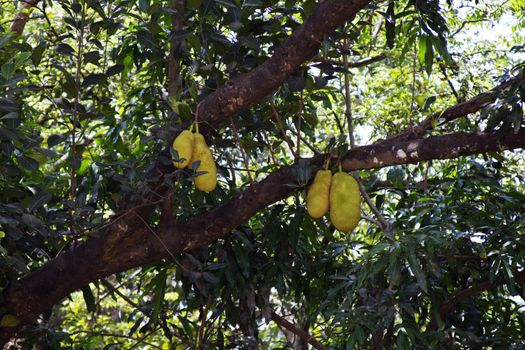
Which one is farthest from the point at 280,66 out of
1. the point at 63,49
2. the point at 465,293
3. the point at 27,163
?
the point at 465,293

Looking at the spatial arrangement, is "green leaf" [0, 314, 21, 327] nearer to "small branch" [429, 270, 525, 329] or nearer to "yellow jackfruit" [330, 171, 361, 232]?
"yellow jackfruit" [330, 171, 361, 232]

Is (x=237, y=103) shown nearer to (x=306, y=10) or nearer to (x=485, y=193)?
(x=306, y=10)

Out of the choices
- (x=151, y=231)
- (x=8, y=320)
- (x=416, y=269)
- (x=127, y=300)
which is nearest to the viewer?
(x=416, y=269)

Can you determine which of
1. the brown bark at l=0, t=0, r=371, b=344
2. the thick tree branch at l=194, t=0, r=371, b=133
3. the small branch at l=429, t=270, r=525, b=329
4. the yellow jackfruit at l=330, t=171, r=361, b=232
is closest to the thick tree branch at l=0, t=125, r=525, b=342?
the brown bark at l=0, t=0, r=371, b=344

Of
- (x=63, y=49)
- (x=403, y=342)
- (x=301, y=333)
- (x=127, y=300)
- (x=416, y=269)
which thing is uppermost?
(x=63, y=49)

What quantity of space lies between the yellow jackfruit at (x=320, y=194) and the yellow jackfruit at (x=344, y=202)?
2cm

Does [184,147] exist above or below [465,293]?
above

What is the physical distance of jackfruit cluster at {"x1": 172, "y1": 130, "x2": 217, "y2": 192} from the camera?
2152mm

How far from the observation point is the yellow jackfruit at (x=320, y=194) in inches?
88.3

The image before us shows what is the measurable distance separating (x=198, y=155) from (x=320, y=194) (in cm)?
36

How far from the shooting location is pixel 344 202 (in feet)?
7.22

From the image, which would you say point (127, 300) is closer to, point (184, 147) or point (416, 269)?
point (184, 147)

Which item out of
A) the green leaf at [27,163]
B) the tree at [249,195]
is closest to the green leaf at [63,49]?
the tree at [249,195]

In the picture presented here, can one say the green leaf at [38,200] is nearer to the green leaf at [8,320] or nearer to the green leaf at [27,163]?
the green leaf at [27,163]
